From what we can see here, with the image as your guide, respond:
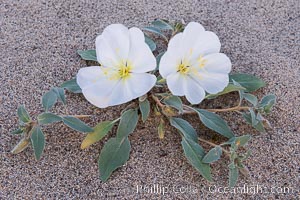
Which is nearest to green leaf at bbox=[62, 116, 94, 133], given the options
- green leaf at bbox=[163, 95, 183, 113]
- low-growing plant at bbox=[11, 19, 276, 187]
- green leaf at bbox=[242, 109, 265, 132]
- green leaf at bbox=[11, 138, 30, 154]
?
low-growing plant at bbox=[11, 19, 276, 187]

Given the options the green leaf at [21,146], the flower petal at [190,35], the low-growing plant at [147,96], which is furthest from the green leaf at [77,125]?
the flower petal at [190,35]

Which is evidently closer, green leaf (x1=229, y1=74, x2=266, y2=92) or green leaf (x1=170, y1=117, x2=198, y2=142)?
green leaf (x1=170, y1=117, x2=198, y2=142)

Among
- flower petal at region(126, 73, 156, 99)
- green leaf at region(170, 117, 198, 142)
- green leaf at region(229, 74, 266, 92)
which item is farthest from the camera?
green leaf at region(229, 74, 266, 92)

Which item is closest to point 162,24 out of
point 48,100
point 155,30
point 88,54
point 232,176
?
point 155,30

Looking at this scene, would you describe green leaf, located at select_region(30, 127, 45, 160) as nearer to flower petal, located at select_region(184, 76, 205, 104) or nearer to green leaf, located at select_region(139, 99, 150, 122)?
green leaf, located at select_region(139, 99, 150, 122)

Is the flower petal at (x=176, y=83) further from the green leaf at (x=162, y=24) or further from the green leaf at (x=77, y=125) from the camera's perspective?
the green leaf at (x=162, y=24)

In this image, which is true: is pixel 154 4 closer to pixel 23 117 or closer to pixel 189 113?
pixel 189 113

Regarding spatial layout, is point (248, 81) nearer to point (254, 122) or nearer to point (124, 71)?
point (254, 122)

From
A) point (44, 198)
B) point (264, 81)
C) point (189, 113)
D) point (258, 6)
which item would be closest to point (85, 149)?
point (44, 198)
